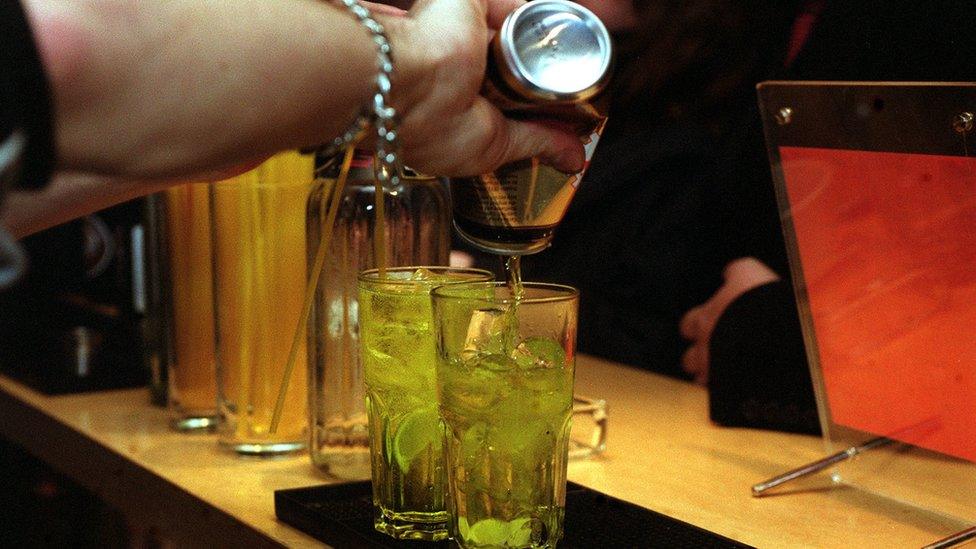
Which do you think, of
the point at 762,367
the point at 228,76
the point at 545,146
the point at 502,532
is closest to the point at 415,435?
the point at 502,532

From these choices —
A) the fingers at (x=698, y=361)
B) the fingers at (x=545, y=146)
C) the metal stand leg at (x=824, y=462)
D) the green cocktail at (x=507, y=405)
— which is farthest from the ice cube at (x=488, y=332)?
the fingers at (x=698, y=361)

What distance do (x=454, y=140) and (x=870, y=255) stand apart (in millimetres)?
464

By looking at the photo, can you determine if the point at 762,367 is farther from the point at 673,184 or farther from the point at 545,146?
the point at 673,184

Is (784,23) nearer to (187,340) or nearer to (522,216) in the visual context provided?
(187,340)

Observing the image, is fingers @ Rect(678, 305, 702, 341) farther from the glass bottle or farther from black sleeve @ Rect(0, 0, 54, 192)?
black sleeve @ Rect(0, 0, 54, 192)

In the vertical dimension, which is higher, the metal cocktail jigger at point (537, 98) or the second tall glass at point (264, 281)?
the metal cocktail jigger at point (537, 98)

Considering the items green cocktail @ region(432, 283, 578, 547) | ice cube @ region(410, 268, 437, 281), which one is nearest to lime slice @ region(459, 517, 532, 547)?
green cocktail @ region(432, 283, 578, 547)

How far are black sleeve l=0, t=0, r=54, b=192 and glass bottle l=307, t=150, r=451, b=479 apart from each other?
1.70ft

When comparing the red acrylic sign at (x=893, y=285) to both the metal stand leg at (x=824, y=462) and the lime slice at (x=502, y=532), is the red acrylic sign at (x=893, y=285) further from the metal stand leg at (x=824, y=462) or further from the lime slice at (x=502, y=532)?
the lime slice at (x=502, y=532)

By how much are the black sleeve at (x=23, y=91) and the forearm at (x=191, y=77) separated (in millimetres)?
17

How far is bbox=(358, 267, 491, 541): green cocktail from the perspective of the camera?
875mm

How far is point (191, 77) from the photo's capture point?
1.98 ft

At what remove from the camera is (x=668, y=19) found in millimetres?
2322

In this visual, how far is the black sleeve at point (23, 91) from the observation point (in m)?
0.53
